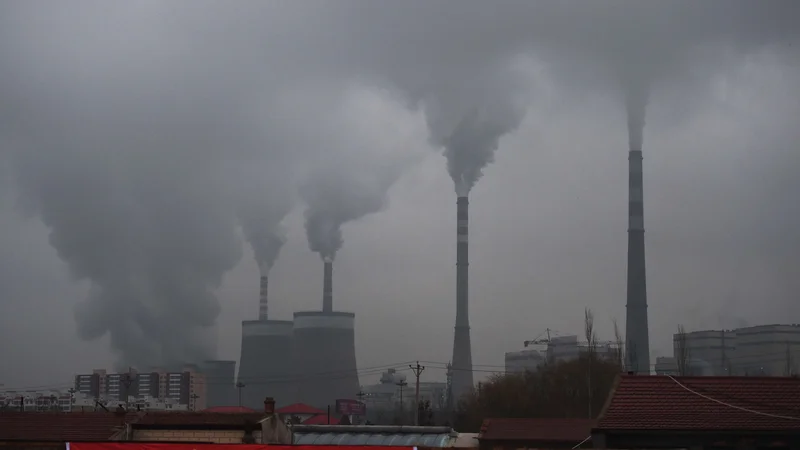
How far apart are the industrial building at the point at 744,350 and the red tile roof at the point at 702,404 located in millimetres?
67545

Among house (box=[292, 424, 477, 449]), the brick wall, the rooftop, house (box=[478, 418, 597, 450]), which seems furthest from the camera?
the rooftop

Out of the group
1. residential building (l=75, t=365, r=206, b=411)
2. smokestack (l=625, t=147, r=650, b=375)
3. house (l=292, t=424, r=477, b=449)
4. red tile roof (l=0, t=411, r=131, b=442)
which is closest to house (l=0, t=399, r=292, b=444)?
red tile roof (l=0, t=411, r=131, b=442)

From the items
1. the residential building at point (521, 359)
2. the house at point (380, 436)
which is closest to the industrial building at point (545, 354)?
the residential building at point (521, 359)

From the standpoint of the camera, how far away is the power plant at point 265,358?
96812 mm

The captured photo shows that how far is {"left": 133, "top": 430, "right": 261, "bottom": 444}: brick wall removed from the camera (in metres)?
21.8

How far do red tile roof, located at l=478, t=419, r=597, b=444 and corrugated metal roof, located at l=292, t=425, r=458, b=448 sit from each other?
2.57 metres

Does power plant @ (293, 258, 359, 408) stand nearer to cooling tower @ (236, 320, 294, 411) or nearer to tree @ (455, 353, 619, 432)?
cooling tower @ (236, 320, 294, 411)

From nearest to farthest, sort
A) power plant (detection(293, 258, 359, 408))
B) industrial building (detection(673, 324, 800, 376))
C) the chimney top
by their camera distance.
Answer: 1. the chimney top
2. industrial building (detection(673, 324, 800, 376))
3. power plant (detection(293, 258, 359, 408))

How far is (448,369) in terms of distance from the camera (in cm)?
8762

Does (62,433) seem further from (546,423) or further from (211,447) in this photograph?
(546,423)

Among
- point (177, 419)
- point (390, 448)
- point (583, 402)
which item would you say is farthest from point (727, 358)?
point (390, 448)

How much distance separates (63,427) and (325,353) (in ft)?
234

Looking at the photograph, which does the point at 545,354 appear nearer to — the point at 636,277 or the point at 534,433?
the point at 636,277

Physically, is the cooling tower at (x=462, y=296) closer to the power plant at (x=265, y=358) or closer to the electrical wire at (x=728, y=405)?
the power plant at (x=265, y=358)
